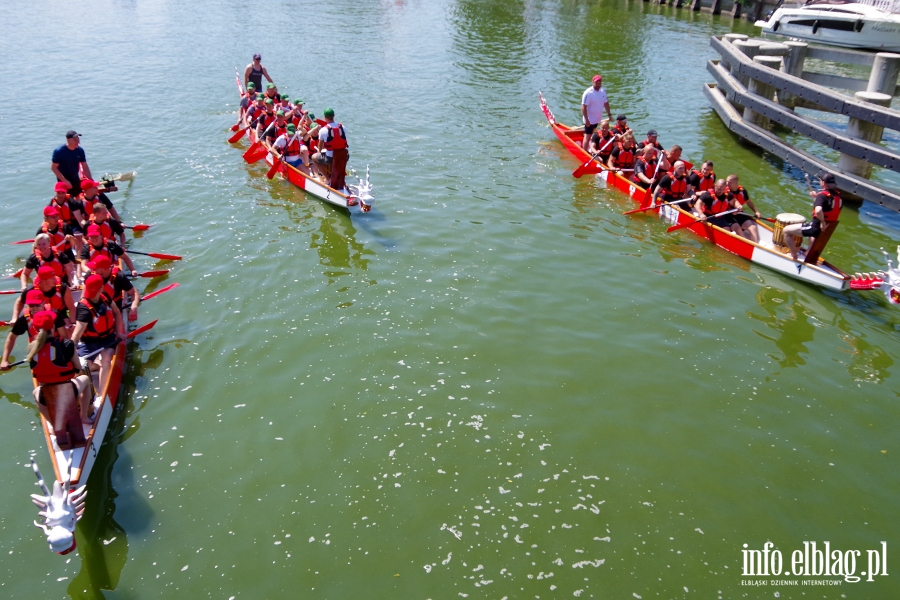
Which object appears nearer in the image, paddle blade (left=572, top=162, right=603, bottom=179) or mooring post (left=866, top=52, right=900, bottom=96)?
mooring post (left=866, top=52, right=900, bottom=96)

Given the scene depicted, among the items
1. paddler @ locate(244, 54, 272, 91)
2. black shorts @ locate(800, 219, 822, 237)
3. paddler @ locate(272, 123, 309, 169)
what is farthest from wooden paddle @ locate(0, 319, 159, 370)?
paddler @ locate(244, 54, 272, 91)

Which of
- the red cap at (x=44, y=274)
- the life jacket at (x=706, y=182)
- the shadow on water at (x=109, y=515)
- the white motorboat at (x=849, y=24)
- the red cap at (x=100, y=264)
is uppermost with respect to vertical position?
the white motorboat at (x=849, y=24)

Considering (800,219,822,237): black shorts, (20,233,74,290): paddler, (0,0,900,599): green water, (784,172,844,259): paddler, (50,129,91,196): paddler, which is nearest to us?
(0,0,900,599): green water

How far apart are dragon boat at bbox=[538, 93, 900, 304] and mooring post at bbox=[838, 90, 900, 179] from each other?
11.4 feet

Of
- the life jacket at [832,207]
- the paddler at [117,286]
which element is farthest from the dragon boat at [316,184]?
the life jacket at [832,207]

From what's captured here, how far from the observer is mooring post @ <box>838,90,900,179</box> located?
15.1 m

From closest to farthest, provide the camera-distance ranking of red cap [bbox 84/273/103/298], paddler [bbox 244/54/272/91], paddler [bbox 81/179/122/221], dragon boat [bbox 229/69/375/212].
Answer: red cap [bbox 84/273/103/298]
paddler [bbox 81/179/122/221]
dragon boat [bbox 229/69/375/212]
paddler [bbox 244/54/272/91]

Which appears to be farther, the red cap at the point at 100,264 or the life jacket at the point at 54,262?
the life jacket at the point at 54,262

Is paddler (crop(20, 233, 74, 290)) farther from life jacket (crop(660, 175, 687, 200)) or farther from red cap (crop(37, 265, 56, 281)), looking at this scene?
life jacket (crop(660, 175, 687, 200))

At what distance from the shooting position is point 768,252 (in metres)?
13.0

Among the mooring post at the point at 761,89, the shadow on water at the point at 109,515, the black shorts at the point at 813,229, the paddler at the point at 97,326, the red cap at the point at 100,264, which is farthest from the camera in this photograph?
the mooring post at the point at 761,89

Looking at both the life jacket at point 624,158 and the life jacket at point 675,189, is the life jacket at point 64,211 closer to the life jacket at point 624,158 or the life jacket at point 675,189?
the life jacket at point 675,189

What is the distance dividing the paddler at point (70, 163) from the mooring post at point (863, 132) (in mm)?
17337

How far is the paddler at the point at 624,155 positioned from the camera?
1734 centimetres
